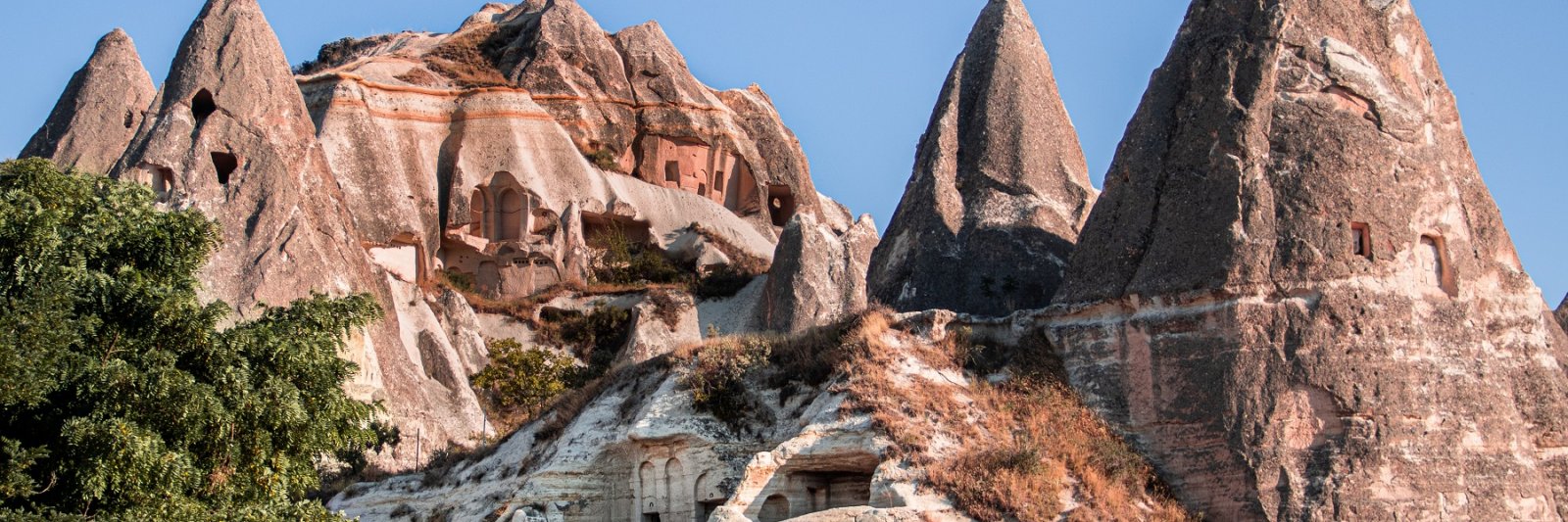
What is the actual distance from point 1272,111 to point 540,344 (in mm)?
29673

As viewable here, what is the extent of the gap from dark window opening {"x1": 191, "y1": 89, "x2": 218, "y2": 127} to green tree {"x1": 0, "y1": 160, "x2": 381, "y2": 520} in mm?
22758

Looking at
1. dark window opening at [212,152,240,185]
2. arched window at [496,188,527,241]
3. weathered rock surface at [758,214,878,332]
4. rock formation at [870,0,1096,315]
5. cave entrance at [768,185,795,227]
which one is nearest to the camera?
rock formation at [870,0,1096,315]

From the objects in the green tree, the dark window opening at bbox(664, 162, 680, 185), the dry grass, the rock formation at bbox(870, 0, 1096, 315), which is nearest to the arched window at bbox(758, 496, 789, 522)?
the dry grass

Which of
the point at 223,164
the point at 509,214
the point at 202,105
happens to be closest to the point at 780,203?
the point at 509,214

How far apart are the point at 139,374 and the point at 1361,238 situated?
1399 cm

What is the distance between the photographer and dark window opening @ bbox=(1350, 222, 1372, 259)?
25.5 meters

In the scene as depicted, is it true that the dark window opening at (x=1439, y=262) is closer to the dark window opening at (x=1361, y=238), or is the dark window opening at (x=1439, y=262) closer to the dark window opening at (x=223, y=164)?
the dark window opening at (x=1361, y=238)

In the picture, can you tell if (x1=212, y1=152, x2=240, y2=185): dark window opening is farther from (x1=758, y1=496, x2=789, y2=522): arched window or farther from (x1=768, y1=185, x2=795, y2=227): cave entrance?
(x1=768, y1=185, x2=795, y2=227): cave entrance

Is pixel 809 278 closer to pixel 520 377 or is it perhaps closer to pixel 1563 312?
pixel 520 377

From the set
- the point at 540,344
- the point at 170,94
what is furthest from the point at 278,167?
the point at 540,344

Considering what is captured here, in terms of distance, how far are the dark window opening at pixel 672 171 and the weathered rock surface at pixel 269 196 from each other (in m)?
19.6

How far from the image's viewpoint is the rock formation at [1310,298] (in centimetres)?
2467

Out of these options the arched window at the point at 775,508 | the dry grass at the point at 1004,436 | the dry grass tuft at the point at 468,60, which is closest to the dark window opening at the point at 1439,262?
the dry grass at the point at 1004,436

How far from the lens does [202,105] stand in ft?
149
